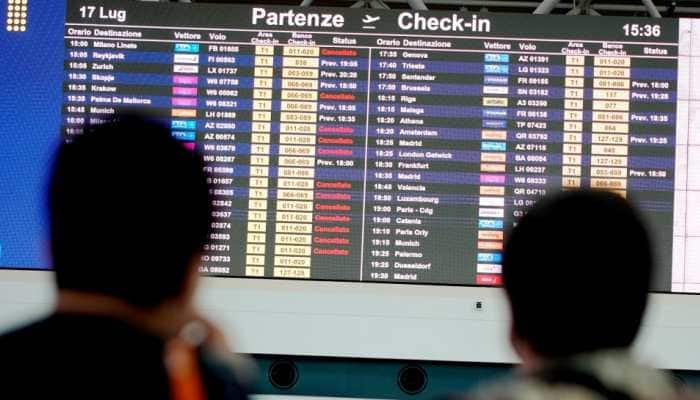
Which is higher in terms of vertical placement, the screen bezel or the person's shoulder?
the person's shoulder

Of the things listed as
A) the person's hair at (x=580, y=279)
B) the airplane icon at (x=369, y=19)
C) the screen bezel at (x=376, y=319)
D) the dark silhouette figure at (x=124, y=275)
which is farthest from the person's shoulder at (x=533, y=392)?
the airplane icon at (x=369, y=19)

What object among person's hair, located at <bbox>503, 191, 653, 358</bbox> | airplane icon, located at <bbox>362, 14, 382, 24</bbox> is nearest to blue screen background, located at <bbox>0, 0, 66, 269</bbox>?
airplane icon, located at <bbox>362, 14, 382, 24</bbox>

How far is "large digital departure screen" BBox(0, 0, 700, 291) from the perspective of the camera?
4.12m

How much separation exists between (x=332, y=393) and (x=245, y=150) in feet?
3.32

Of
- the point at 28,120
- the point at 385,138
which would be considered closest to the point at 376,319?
the point at 385,138

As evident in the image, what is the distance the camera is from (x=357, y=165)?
4.16 m

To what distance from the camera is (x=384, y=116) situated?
417 centimetres

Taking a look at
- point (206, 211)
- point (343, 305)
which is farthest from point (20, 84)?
point (206, 211)

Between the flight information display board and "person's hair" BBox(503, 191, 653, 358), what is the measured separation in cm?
292

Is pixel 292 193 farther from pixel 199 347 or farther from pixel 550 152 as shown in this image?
pixel 199 347

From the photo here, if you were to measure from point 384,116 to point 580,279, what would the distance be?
3.04m

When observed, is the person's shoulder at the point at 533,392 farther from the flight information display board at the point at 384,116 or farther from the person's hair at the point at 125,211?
the flight information display board at the point at 384,116

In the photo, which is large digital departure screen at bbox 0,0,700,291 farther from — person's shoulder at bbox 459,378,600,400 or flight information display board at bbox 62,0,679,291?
person's shoulder at bbox 459,378,600,400

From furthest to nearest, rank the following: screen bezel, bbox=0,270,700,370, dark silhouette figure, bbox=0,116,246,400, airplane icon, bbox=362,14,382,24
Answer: airplane icon, bbox=362,14,382,24 < screen bezel, bbox=0,270,700,370 < dark silhouette figure, bbox=0,116,246,400
